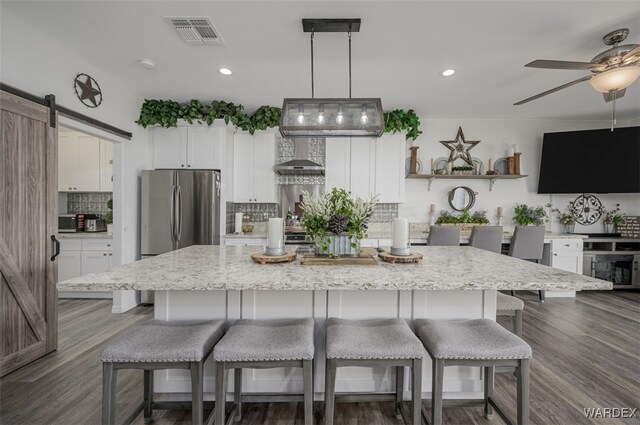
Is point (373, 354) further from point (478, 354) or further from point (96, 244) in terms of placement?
point (96, 244)

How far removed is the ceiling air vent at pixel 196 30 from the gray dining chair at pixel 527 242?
4.32m

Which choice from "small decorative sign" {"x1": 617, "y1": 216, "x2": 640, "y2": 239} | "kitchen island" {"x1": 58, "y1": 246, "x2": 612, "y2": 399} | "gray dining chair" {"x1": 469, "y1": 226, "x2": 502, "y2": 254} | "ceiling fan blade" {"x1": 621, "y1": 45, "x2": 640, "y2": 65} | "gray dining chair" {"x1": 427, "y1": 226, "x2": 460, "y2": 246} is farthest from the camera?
"small decorative sign" {"x1": 617, "y1": 216, "x2": 640, "y2": 239}

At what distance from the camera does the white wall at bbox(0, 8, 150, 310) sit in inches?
92.4

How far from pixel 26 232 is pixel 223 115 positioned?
8.42 ft

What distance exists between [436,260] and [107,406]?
1984 millimetres

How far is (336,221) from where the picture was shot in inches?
73.2

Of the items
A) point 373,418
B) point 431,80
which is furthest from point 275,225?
point 431,80

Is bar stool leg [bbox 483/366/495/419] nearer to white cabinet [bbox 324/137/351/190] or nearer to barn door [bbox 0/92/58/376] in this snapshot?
white cabinet [bbox 324/137/351/190]

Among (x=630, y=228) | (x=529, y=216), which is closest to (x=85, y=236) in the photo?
(x=529, y=216)

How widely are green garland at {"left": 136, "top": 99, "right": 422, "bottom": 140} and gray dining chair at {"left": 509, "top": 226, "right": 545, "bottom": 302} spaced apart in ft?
6.67

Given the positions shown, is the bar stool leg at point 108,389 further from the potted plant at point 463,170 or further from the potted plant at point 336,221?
the potted plant at point 463,170

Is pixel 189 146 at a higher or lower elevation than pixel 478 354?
higher

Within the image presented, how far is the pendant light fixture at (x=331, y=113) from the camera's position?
2.22 meters

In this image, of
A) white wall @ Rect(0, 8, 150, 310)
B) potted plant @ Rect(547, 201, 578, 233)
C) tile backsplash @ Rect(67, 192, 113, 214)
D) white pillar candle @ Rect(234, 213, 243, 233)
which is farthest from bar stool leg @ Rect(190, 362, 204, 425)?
potted plant @ Rect(547, 201, 578, 233)
